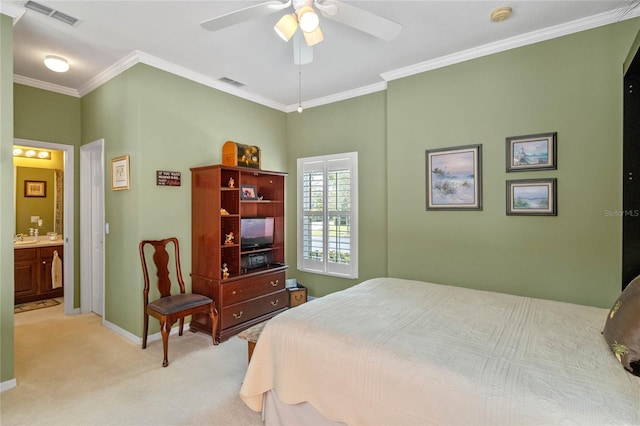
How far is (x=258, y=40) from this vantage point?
2.88 metres

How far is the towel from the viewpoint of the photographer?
4.74m

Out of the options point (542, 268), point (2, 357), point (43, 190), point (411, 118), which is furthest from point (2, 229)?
point (542, 268)

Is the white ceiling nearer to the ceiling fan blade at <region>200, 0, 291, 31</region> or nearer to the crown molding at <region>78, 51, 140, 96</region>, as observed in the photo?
the crown molding at <region>78, 51, 140, 96</region>

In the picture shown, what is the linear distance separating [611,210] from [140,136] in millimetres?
4316

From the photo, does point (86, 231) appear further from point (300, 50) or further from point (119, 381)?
point (300, 50)

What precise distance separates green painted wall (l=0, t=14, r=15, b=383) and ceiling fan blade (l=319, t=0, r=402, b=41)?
8.05 feet

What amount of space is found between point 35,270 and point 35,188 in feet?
4.50

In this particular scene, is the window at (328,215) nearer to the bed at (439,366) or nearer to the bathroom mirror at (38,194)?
the bed at (439,366)

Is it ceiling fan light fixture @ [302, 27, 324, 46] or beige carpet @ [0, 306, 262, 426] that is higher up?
ceiling fan light fixture @ [302, 27, 324, 46]

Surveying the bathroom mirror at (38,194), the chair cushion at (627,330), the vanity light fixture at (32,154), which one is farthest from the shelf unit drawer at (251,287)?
the vanity light fixture at (32,154)

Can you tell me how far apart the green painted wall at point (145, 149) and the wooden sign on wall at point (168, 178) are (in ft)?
0.16

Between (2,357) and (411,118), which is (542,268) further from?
(2,357)

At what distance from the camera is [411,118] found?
11.4ft

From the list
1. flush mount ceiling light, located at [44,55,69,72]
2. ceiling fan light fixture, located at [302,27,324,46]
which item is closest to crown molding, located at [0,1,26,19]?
flush mount ceiling light, located at [44,55,69,72]
